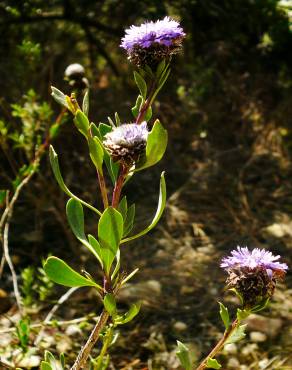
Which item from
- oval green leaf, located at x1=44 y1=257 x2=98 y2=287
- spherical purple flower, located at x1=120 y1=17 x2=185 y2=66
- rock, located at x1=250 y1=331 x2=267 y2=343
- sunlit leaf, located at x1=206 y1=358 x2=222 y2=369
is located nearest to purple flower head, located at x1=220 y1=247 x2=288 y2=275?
sunlit leaf, located at x1=206 y1=358 x2=222 y2=369

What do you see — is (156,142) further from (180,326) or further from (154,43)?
(180,326)

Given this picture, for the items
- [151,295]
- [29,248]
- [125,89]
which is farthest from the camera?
[125,89]

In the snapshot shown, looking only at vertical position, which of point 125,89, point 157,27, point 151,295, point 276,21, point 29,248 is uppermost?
point 276,21

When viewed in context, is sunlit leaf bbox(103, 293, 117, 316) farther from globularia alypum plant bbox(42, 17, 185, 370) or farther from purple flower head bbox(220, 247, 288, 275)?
purple flower head bbox(220, 247, 288, 275)

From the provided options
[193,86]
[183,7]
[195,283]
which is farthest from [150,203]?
[183,7]

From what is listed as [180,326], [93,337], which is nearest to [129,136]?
[93,337]

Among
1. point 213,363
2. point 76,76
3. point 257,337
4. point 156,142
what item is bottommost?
point 257,337

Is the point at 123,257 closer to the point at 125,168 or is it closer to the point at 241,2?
the point at 125,168
